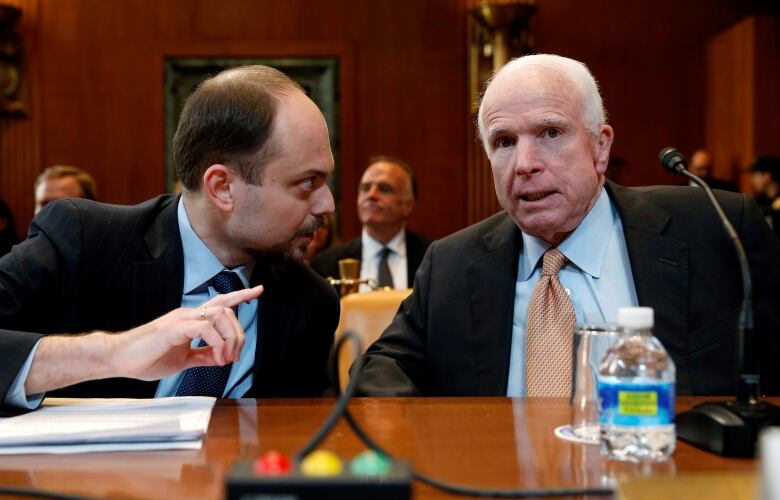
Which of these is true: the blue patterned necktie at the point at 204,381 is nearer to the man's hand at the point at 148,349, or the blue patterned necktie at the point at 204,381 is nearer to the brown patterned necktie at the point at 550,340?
the man's hand at the point at 148,349

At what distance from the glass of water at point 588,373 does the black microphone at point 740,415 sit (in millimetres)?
131

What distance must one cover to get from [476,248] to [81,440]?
116 cm

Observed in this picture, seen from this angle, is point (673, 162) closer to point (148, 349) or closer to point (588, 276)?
point (588, 276)

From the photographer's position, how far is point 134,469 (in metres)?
1.20

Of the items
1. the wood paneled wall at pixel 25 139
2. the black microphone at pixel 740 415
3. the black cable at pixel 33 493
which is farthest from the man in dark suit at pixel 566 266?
the wood paneled wall at pixel 25 139

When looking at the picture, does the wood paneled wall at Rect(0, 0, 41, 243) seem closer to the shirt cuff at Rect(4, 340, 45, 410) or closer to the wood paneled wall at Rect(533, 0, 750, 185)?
the wood paneled wall at Rect(533, 0, 750, 185)

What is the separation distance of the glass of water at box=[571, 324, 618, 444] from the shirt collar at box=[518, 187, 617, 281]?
2.26ft

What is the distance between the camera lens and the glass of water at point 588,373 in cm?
137

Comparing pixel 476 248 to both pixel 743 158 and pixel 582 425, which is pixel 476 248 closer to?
pixel 582 425

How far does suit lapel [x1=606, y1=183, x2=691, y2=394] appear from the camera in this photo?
1960mm

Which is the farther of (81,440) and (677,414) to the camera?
(677,414)

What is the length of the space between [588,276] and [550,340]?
7.5 inches

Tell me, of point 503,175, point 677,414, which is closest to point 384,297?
point 503,175

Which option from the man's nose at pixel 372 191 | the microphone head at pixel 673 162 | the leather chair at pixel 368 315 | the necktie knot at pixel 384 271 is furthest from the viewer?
the man's nose at pixel 372 191
